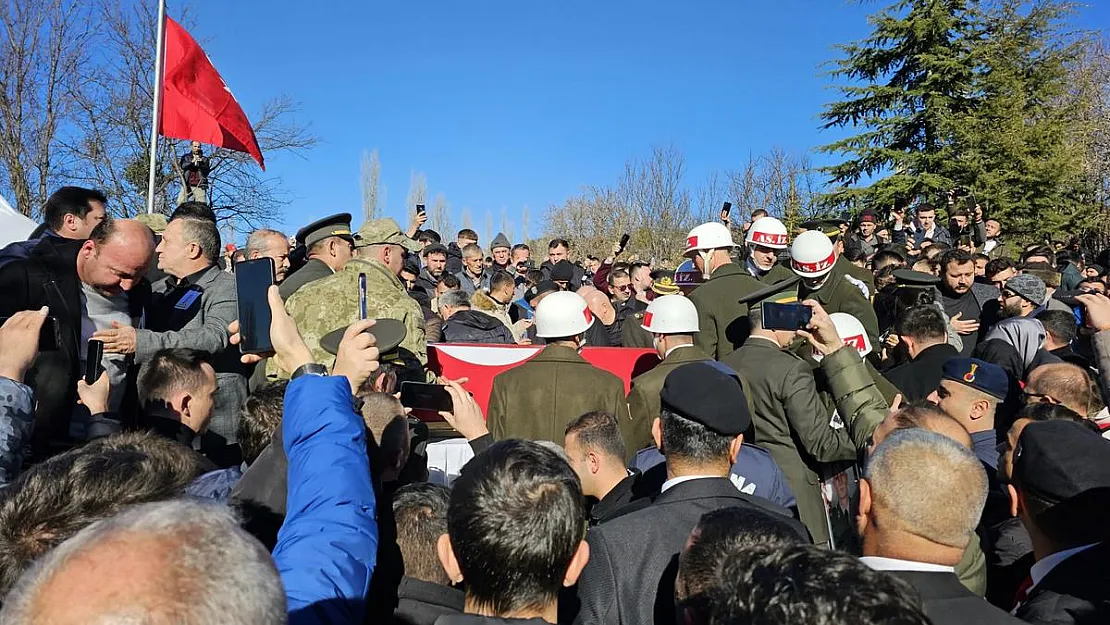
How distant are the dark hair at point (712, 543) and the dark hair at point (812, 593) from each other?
28.0 inches

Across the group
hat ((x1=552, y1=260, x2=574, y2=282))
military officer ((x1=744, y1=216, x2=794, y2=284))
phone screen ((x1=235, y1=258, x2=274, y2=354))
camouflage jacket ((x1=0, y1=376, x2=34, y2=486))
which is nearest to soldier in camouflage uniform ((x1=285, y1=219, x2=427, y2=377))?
phone screen ((x1=235, y1=258, x2=274, y2=354))

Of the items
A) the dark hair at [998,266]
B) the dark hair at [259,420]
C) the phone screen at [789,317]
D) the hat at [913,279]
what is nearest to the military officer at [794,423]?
the phone screen at [789,317]

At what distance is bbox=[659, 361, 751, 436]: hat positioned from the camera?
125 inches

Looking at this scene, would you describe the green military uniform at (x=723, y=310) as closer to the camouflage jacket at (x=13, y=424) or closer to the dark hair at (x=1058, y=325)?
the dark hair at (x=1058, y=325)

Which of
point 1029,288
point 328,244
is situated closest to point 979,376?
point 1029,288

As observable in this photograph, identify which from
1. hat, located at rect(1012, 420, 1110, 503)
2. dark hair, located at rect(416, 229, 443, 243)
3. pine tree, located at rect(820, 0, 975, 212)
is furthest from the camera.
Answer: pine tree, located at rect(820, 0, 975, 212)

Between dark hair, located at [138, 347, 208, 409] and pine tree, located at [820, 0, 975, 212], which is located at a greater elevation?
pine tree, located at [820, 0, 975, 212]

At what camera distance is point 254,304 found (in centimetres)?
278

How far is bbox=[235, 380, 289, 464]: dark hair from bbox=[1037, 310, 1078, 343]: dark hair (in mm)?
6039

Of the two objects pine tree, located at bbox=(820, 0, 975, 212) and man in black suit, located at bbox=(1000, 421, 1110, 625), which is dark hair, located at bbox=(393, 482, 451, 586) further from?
pine tree, located at bbox=(820, 0, 975, 212)

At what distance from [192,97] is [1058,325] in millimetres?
9477

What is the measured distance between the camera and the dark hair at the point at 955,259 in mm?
7992

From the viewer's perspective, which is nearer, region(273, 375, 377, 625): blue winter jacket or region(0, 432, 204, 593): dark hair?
region(0, 432, 204, 593): dark hair

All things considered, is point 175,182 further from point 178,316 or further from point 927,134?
point 927,134
